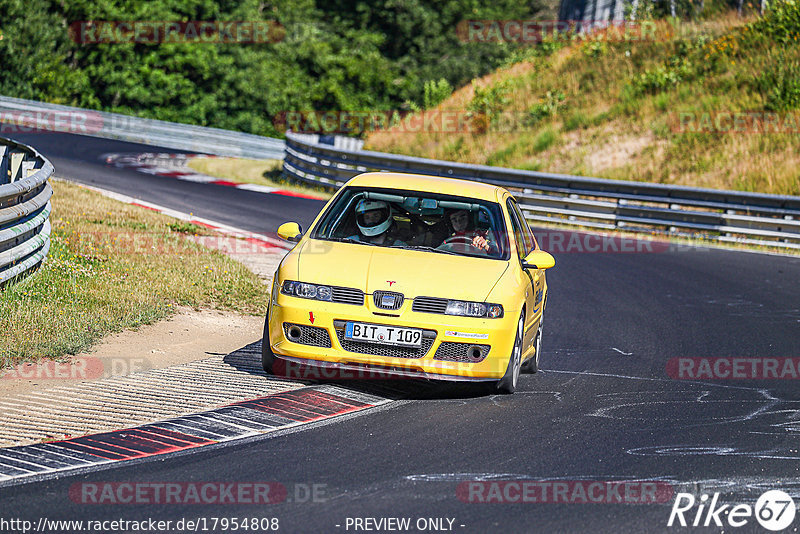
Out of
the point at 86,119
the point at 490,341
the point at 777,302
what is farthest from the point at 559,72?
the point at 490,341

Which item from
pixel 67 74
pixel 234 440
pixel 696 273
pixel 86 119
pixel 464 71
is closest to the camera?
pixel 234 440

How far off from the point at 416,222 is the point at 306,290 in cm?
155

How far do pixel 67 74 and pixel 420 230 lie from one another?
41783 mm

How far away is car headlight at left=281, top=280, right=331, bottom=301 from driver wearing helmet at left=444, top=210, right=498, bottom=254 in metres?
1.40

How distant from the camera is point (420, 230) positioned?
914 cm

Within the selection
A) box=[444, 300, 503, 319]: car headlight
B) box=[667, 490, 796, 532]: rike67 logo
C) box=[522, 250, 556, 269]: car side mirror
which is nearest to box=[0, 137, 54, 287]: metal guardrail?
box=[444, 300, 503, 319]: car headlight

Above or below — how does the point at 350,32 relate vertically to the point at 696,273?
above

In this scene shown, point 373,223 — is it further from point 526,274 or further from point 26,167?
point 26,167

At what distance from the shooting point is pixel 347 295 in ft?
26.0

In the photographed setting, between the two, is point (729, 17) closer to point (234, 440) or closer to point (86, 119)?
point (86, 119)

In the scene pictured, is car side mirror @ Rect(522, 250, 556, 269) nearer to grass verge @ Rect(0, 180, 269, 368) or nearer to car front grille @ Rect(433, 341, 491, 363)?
car front grille @ Rect(433, 341, 491, 363)

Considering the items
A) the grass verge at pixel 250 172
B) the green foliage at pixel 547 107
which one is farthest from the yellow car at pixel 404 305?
the green foliage at pixel 547 107

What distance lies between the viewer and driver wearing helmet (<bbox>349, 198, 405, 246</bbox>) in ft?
29.2

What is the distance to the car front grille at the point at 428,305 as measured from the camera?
25.8 ft
